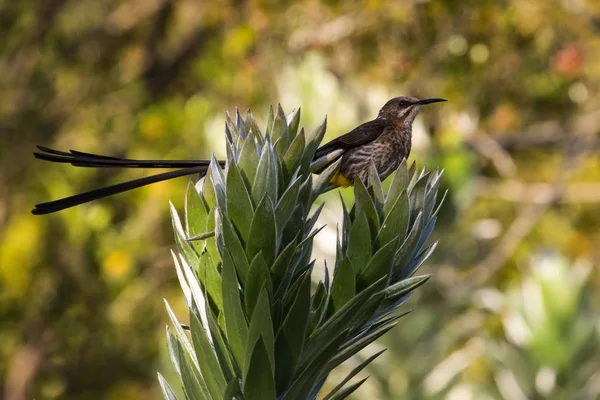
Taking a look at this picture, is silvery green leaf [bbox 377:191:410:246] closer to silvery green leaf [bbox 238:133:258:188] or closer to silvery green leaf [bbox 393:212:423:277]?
silvery green leaf [bbox 393:212:423:277]

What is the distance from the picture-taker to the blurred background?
16.2ft

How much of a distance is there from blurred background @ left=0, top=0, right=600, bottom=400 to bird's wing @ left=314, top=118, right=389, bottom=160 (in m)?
2.44

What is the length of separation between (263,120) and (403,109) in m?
2.69

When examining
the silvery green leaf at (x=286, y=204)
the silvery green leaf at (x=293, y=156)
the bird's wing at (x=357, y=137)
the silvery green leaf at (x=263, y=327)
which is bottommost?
the silvery green leaf at (x=263, y=327)

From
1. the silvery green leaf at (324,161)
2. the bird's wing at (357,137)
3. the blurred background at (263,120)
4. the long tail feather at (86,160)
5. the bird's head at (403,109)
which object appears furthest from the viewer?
the blurred background at (263,120)

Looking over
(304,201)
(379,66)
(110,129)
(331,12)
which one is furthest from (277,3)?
(304,201)

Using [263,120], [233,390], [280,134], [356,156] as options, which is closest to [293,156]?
[280,134]

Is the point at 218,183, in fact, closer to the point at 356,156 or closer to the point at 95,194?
the point at 95,194

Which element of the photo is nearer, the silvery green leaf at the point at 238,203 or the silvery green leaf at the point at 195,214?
the silvery green leaf at the point at 238,203

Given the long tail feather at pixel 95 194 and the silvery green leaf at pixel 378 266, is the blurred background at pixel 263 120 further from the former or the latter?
the silvery green leaf at pixel 378 266

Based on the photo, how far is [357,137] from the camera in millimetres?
2057

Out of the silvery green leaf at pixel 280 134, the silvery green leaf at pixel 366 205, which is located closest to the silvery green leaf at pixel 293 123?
the silvery green leaf at pixel 280 134

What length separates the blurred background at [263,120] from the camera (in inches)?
195

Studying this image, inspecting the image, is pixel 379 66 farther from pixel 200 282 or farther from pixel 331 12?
pixel 200 282
